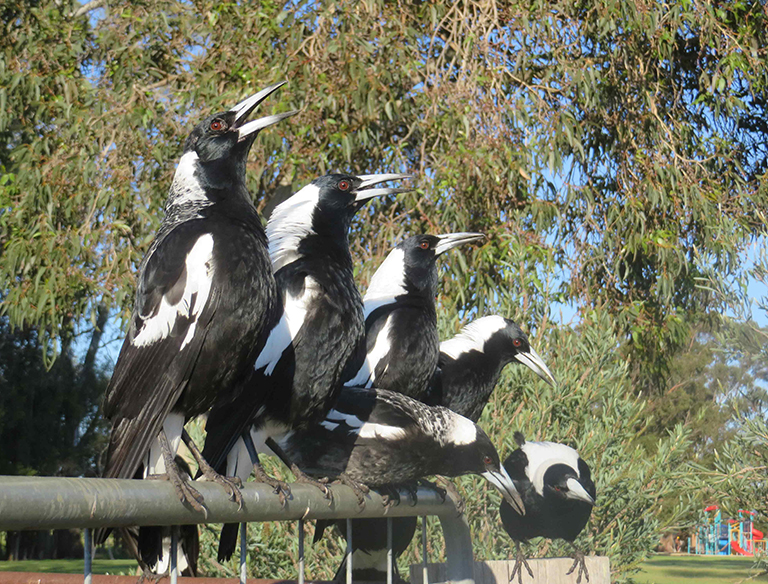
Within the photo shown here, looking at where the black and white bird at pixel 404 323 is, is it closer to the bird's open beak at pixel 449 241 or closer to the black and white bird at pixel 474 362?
the bird's open beak at pixel 449 241

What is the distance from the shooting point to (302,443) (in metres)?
2.34

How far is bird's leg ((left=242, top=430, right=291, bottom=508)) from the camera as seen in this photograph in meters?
1.43

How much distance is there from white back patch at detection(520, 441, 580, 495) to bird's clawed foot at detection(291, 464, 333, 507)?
1.36 m

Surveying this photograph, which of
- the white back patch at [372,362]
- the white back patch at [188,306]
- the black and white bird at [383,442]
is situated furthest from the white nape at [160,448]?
the white back patch at [372,362]

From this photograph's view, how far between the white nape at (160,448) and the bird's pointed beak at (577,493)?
1825mm

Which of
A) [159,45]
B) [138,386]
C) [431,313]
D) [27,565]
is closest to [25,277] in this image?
[159,45]

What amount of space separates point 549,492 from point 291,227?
140 centimetres

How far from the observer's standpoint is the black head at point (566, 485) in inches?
128

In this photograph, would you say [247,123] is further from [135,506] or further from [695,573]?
[695,573]

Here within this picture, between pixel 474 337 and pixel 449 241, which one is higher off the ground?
pixel 449 241

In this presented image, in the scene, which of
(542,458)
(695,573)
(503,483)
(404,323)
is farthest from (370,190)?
(695,573)

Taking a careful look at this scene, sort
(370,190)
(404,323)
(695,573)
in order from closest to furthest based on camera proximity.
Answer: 1. (370,190)
2. (404,323)
3. (695,573)

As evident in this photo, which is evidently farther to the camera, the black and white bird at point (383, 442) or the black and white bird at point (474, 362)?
the black and white bird at point (474, 362)

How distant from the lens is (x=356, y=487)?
1.98 metres
